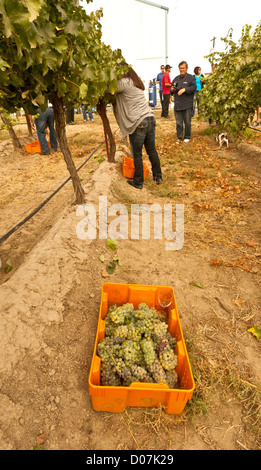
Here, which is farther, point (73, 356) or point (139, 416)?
point (73, 356)

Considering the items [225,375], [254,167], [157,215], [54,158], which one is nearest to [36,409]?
[225,375]

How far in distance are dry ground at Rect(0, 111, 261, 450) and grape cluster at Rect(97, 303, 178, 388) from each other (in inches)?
9.6

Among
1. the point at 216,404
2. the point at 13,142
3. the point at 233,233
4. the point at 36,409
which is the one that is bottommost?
the point at 216,404

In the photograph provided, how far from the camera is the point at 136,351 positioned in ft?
6.02

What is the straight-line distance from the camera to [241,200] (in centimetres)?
477

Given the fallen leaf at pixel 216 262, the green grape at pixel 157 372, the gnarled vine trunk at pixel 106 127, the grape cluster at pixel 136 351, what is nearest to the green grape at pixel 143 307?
the grape cluster at pixel 136 351

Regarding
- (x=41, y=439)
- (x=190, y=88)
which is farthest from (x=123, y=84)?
(x=41, y=439)

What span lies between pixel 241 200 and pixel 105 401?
14.0 feet

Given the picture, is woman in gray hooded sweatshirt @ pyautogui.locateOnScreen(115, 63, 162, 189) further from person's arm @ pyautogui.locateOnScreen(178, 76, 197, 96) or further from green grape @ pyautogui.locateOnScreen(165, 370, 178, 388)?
person's arm @ pyautogui.locateOnScreen(178, 76, 197, 96)

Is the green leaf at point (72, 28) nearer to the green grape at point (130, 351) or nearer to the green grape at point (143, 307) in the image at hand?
the green grape at point (143, 307)

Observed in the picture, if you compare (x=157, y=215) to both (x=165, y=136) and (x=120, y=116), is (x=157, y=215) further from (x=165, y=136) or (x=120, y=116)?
(x=165, y=136)

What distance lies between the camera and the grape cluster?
1735 mm

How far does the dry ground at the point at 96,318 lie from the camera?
167cm

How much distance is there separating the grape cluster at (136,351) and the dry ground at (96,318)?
0.24m
